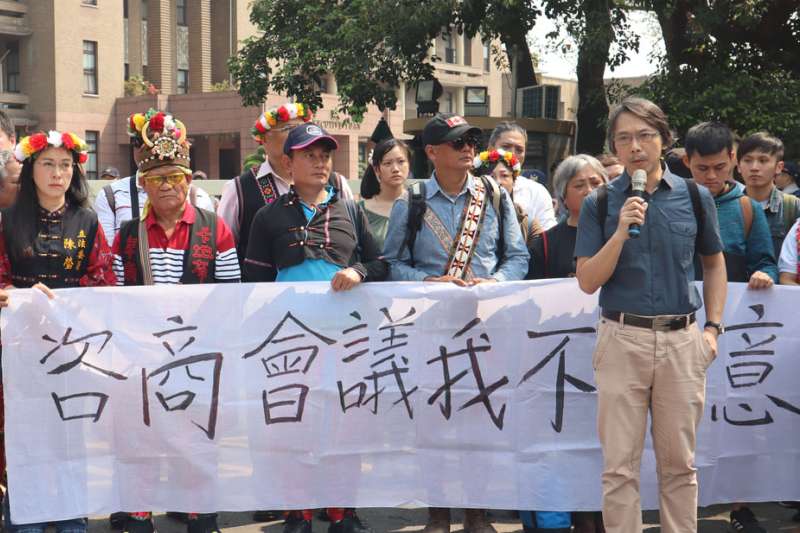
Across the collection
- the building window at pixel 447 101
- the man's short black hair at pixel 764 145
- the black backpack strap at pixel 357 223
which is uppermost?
the building window at pixel 447 101

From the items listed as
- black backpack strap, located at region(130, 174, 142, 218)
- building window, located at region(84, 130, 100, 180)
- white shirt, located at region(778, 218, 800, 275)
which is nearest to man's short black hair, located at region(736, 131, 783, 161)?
white shirt, located at region(778, 218, 800, 275)

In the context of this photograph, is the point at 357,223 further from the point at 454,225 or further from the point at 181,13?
the point at 181,13

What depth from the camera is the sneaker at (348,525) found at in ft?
16.4

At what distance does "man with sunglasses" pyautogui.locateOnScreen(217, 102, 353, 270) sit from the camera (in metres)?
5.61

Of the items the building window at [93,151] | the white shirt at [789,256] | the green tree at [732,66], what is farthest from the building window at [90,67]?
the white shirt at [789,256]

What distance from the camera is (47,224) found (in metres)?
4.72

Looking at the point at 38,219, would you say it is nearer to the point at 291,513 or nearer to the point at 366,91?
the point at 291,513

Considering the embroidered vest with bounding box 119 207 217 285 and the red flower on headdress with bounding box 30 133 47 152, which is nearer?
the red flower on headdress with bounding box 30 133 47 152

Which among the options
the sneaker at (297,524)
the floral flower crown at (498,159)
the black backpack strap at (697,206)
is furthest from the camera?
the floral flower crown at (498,159)

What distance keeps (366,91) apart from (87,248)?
15.1m

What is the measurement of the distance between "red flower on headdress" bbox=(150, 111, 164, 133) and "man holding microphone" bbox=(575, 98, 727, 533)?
6.56 feet

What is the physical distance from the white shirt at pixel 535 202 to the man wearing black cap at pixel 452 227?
1261 millimetres

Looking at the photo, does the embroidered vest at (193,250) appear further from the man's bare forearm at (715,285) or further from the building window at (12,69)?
the building window at (12,69)

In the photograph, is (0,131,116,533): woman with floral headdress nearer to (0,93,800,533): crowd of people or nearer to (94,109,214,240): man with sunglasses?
(0,93,800,533): crowd of people
